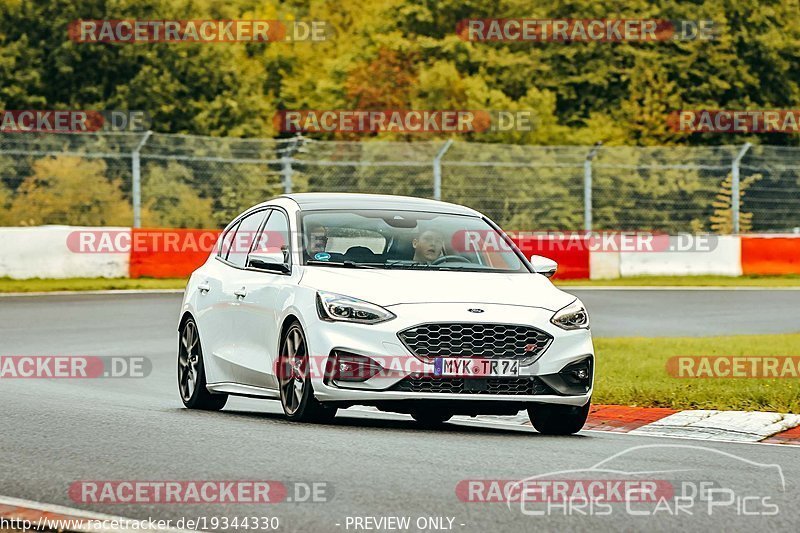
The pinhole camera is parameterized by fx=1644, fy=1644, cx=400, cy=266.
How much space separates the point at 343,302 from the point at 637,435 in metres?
2.34

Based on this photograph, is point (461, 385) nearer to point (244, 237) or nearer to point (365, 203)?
point (365, 203)

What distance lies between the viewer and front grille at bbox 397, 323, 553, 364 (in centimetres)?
1041

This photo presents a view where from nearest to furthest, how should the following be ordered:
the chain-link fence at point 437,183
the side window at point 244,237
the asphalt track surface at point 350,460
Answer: the asphalt track surface at point 350,460 < the side window at point 244,237 < the chain-link fence at point 437,183

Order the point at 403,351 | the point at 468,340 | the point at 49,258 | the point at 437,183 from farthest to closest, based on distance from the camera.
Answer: the point at 437,183 → the point at 49,258 → the point at 468,340 → the point at 403,351

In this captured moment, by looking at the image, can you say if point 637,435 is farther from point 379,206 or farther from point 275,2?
point 275,2

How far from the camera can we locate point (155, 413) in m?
11.9

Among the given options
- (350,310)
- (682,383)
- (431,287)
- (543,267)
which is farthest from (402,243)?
(682,383)

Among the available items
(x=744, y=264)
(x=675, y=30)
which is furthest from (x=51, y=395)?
(x=675, y=30)

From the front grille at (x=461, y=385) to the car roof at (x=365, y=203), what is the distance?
184 cm

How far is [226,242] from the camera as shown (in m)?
13.0

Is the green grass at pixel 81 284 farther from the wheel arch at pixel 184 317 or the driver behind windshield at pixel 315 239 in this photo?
the driver behind windshield at pixel 315 239

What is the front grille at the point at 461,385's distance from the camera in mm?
10414

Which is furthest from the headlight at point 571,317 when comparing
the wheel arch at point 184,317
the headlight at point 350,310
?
the wheel arch at point 184,317

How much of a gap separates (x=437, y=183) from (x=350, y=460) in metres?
24.4
